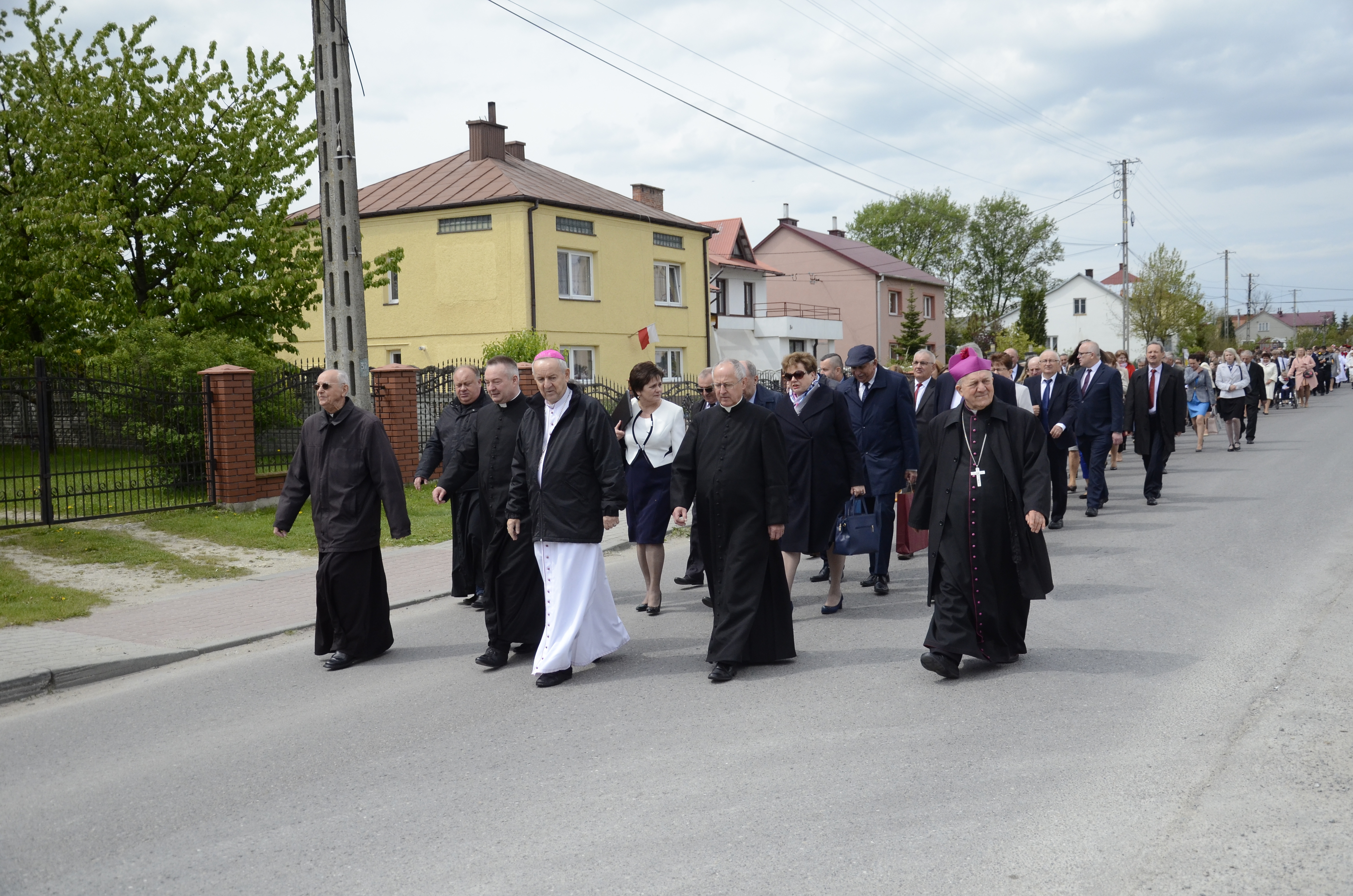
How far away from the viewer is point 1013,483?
20.1ft

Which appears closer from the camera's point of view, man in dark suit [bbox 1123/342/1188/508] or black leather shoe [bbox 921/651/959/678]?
black leather shoe [bbox 921/651/959/678]

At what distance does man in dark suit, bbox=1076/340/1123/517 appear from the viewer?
12789 mm

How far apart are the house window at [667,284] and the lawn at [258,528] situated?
903 inches

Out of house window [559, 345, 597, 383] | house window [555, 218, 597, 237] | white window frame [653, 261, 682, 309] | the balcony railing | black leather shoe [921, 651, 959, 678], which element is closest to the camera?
black leather shoe [921, 651, 959, 678]

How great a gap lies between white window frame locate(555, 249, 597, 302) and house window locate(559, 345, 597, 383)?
1.44 metres

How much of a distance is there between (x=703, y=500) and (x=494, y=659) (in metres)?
1.63

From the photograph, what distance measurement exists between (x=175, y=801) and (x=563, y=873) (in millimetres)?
1970

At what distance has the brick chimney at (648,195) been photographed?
141ft

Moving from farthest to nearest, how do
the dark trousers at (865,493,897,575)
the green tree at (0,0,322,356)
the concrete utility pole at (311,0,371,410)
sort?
the green tree at (0,0,322,356), the concrete utility pole at (311,0,371,410), the dark trousers at (865,493,897,575)

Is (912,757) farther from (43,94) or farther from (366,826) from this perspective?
(43,94)

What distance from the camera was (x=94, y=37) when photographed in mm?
23078

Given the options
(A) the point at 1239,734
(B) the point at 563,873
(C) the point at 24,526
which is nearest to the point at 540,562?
(B) the point at 563,873

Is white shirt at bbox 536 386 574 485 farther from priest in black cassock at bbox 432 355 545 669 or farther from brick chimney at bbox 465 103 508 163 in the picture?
brick chimney at bbox 465 103 508 163

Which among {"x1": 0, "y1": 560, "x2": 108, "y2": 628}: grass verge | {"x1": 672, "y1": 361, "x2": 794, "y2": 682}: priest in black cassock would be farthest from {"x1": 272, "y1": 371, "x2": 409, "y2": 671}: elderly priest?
{"x1": 0, "y1": 560, "x2": 108, "y2": 628}: grass verge
